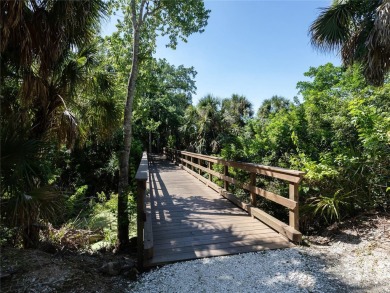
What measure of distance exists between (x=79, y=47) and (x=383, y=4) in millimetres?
5169

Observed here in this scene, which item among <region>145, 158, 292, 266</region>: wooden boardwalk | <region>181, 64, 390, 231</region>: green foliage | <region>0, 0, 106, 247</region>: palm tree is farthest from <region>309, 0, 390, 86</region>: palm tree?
<region>0, 0, 106, 247</region>: palm tree

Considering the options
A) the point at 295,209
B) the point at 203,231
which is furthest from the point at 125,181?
the point at 295,209

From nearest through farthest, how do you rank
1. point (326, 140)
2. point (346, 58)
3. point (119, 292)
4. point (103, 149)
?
point (119, 292) < point (346, 58) < point (326, 140) < point (103, 149)

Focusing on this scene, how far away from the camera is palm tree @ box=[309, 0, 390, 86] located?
13.9ft

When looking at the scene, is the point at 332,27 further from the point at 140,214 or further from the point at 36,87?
the point at 36,87

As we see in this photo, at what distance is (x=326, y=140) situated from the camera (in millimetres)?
5703

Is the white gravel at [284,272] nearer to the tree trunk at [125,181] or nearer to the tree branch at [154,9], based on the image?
the tree trunk at [125,181]

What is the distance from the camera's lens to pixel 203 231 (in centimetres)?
399

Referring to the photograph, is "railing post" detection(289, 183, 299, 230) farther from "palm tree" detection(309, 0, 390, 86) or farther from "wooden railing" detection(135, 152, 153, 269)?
"palm tree" detection(309, 0, 390, 86)

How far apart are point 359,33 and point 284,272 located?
4.80 metres

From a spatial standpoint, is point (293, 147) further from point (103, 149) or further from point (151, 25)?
point (103, 149)

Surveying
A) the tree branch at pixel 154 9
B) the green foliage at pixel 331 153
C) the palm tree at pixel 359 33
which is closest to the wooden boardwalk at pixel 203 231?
the green foliage at pixel 331 153

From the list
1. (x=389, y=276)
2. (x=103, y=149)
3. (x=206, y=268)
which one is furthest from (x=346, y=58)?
(x=103, y=149)

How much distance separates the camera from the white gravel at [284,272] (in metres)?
2.45
